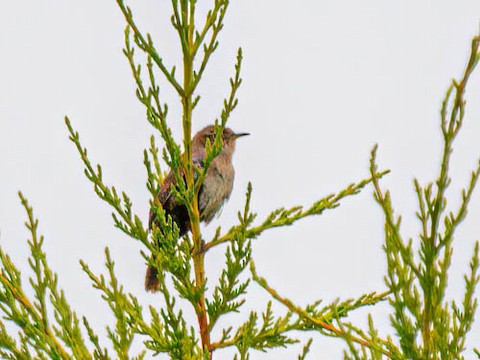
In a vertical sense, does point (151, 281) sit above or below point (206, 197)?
below

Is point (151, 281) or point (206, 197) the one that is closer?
point (206, 197)

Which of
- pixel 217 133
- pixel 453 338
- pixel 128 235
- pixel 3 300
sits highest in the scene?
pixel 217 133

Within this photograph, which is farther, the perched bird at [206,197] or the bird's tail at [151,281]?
the bird's tail at [151,281]

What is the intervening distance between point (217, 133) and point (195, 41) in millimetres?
553

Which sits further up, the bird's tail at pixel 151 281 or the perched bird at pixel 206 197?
the perched bird at pixel 206 197

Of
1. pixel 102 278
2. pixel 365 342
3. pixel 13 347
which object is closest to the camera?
pixel 365 342

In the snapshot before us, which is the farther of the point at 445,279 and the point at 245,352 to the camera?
the point at 245,352

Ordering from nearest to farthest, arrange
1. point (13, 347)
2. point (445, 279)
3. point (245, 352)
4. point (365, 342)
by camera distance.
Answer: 1. point (445, 279)
2. point (365, 342)
3. point (245, 352)
4. point (13, 347)

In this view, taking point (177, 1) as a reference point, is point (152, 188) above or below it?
below

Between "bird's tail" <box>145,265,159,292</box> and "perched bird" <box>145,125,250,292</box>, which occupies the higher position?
"perched bird" <box>145,125,250,292</box>

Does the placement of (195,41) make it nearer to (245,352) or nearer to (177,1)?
(177,1)

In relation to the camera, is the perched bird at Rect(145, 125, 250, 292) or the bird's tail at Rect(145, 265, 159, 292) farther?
the bird's tail at Rect(145, 265, 159, 292)

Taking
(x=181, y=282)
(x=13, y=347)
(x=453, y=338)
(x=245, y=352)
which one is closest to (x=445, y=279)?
(x=453, y=338)

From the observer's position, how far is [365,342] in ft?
12.1
